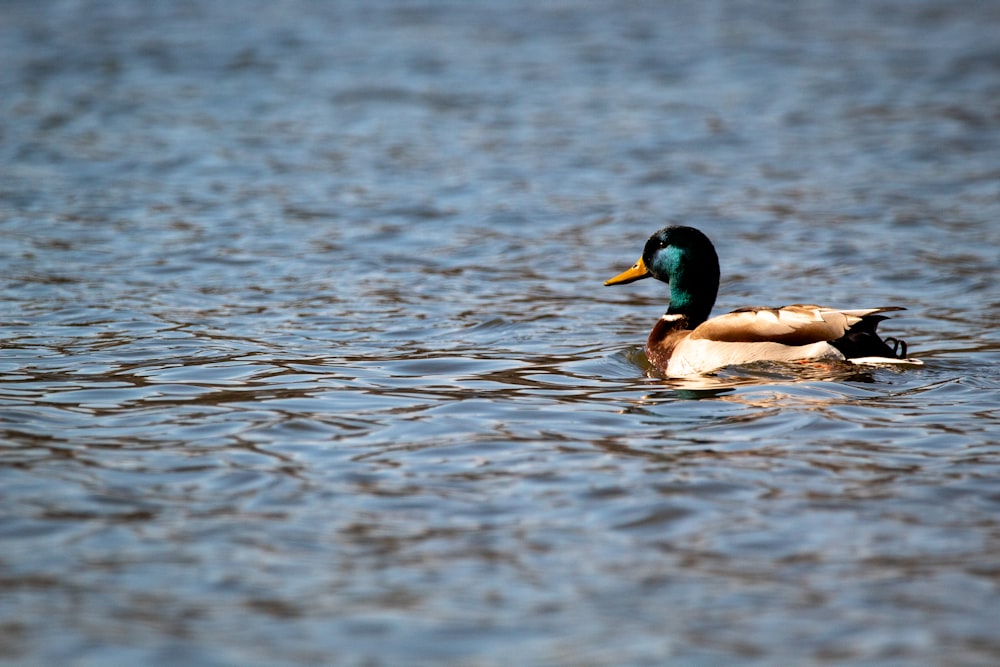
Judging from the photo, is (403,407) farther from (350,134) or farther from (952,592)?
(350,134)

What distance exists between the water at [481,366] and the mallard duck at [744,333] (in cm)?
15

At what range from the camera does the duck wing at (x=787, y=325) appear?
8.32 metres

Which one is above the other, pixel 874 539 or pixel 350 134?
pixel 350 134

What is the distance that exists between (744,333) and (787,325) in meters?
0.27

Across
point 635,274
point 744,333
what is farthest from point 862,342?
point 635,274

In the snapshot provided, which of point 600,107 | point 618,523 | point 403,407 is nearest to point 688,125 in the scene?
point 600,107

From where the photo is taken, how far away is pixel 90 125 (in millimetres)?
17047

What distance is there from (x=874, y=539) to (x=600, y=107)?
1333 cm

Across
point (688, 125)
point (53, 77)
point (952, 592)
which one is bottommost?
point (952, 592)

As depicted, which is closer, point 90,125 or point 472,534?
point 472,534

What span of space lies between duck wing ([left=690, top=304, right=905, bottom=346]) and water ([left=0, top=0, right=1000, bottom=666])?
23 cm

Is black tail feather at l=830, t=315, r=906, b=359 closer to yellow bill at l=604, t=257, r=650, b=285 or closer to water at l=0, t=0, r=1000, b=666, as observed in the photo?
water at l=0, t=0, r=1000, b=666

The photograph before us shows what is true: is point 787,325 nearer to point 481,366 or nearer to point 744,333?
point 744,333

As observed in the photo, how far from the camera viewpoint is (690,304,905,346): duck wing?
8.32 metres
